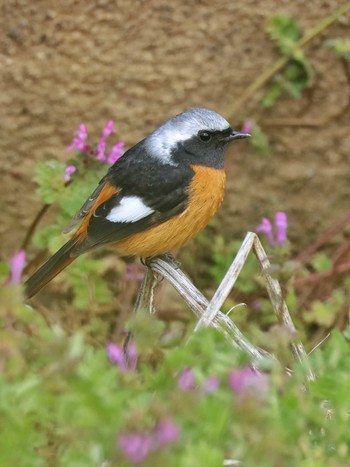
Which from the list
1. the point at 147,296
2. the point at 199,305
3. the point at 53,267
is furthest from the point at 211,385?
the point at 53,267

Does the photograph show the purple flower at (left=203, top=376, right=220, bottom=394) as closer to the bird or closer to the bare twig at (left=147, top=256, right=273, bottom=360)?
the bare twig at (left=147, top=256, right=273, bottom=360)

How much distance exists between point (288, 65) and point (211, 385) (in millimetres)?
3648

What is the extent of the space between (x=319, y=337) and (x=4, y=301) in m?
3.55

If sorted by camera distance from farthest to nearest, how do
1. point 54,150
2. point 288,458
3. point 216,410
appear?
point 54,150, point 288,458, point 216,410

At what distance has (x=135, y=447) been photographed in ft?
4.62

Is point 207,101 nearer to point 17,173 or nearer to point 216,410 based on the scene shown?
point 17,173

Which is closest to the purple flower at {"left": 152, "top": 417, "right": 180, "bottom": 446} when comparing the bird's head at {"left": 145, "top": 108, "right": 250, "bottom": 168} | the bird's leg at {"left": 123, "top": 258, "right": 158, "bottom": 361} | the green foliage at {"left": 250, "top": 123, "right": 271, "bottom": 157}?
the bird's leg at {"left": 123, "top": 258, "right": 158, "bottom": 361}

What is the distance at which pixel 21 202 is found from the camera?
499cm

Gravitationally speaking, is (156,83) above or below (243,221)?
above

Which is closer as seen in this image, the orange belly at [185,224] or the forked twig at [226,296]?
the forked twig at [226,296]

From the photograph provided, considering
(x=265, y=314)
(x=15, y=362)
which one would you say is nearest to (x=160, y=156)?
(x=265, y=314)

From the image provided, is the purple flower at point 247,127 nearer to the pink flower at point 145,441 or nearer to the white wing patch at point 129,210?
the white wing patch at point 129,210

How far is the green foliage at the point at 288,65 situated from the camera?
16.2 ft

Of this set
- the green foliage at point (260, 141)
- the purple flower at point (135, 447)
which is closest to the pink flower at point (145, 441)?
the purple flower at point (135, 447)
